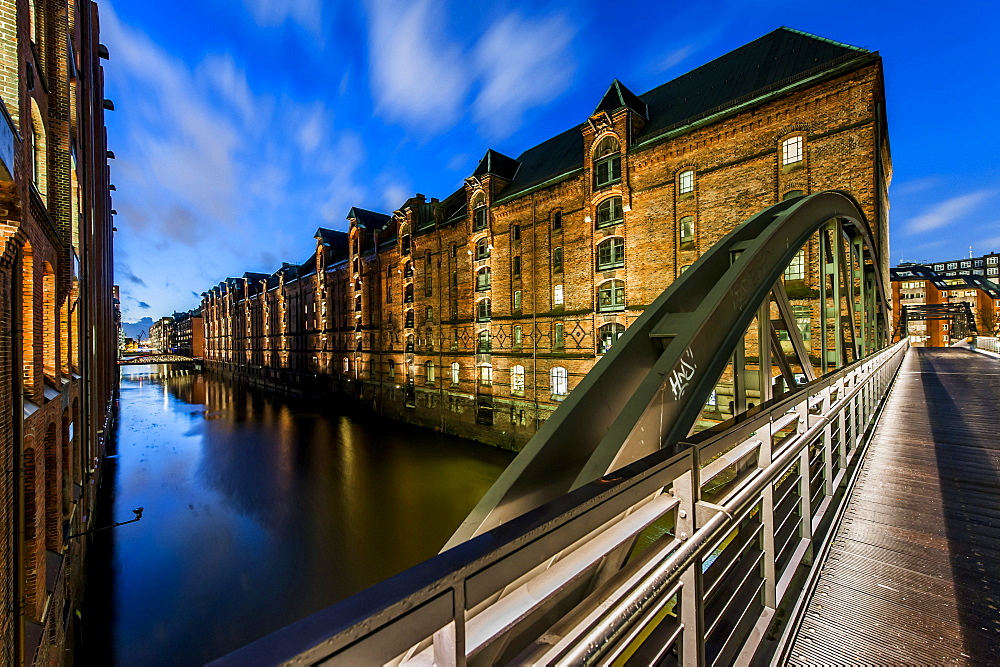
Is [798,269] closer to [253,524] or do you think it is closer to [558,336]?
[558,336]

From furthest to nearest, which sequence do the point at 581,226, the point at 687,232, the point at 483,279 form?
1. the point at 483,279
2. the point at 581,226
3. the point at 687,232

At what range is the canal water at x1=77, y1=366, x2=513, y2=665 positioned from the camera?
8.23m

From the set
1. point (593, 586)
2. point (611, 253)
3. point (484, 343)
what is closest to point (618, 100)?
point (611, 253)

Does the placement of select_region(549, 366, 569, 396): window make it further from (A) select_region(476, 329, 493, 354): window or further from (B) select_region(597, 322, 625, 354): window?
(A) select_region(476, 329, 493, 354): window

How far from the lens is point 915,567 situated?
8.04 feet

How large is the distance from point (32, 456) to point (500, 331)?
607 inches

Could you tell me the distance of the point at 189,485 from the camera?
51.3 feet

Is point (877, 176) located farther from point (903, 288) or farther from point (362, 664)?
point (903, 288)

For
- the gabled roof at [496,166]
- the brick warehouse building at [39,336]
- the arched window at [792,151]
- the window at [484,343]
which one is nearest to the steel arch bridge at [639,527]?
the brick warehouse building at [39,336]

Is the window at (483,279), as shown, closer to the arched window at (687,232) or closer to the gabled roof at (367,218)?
the arched window at (687,232)

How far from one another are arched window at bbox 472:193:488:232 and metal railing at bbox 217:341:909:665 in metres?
19.0

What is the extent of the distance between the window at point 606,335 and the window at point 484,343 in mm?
5767

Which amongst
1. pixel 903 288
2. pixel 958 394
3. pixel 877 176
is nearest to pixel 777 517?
pixel 958 394

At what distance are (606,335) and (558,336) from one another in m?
2.13
